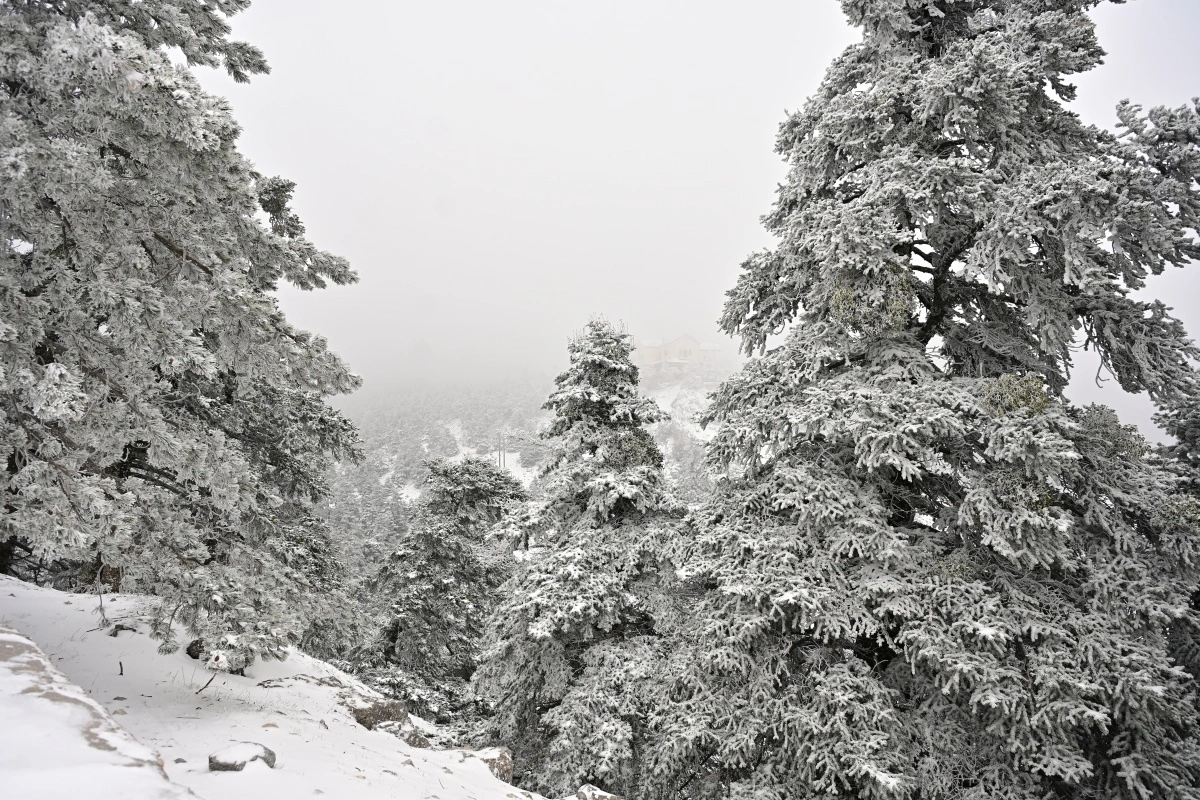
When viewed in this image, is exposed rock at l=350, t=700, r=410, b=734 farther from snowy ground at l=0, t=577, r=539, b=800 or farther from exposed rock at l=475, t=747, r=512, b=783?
exposed rock at l=475, t=747, r=512, b=783

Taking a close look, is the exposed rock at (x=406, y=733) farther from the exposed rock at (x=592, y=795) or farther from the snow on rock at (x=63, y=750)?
the snow on rock at (x=63, y=750)

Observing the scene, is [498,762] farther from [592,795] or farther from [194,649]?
[194,649]

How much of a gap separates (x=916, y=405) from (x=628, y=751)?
6700 millimetres

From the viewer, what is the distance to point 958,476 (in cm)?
610

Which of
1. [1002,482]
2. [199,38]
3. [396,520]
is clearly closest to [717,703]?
[1002,482]

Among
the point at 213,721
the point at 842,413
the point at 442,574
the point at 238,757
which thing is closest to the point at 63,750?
the point at 238,757

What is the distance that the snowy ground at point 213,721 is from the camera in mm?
3729

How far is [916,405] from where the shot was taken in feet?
19.3

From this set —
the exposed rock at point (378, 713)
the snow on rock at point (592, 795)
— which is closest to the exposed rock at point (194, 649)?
the exposed rock at point (378, 713)

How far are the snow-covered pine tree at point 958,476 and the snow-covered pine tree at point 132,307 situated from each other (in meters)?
5.12

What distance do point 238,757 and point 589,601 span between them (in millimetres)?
5697

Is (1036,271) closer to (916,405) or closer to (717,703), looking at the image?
(916,405)

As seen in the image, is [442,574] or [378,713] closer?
[378,713]

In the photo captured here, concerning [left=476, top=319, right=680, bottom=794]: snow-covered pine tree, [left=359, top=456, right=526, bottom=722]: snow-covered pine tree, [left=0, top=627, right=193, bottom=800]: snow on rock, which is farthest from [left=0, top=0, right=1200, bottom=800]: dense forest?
[left=359, top=456, right=526, bottom=722]: snow-covered pine tree
